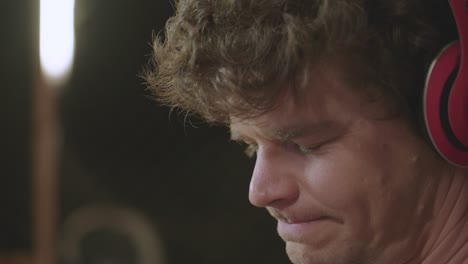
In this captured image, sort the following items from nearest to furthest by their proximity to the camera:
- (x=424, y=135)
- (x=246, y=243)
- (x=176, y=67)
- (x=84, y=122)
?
1. (x=424, y=135)
2. (x=176, y=67)
3. (x=246, y=243)
4. (x=84, y=122)

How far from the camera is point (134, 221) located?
2316mm

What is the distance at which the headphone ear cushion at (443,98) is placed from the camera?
2.53 feet

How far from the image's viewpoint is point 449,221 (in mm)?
867

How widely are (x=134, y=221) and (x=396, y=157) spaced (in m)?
1.58

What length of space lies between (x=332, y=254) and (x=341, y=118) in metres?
0.17

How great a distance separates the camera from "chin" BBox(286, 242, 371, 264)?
2.83ft

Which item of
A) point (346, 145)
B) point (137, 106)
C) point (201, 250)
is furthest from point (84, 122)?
point (346, 145)

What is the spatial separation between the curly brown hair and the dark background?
1239mm

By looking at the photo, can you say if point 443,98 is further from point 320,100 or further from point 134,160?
point 134,160

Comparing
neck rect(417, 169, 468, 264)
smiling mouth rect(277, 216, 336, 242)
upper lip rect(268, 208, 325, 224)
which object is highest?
upper lip rect(268, 208, 325, 224)

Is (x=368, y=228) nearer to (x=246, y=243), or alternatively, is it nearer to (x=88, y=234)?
(x=246, y=243)

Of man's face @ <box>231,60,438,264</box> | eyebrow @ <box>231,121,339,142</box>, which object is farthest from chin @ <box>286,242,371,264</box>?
eyebrow @ <box>231,121,339,142</box>

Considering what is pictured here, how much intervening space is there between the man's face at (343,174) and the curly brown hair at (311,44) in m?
0.02

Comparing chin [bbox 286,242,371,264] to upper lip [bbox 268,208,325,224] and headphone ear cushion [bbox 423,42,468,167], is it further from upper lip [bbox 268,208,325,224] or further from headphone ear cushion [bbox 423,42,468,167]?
headphone ear cushion [bbox 423,42,468,167]
